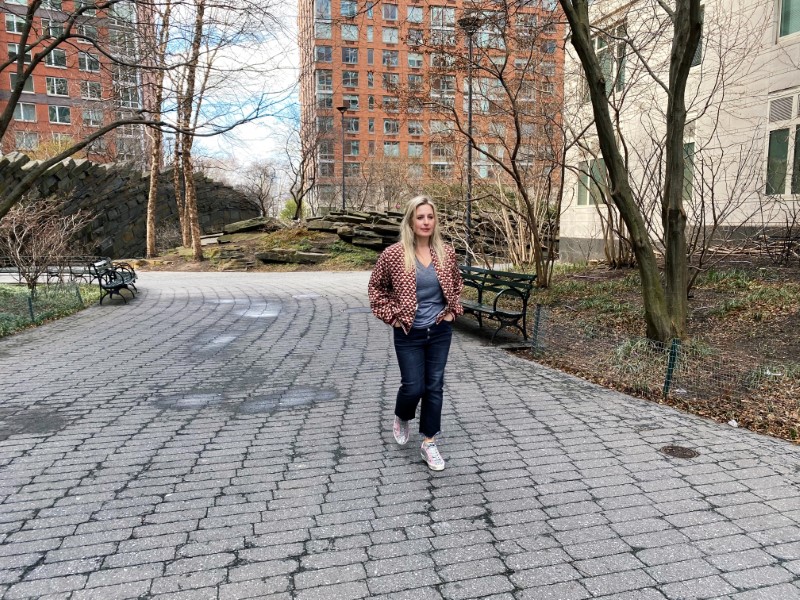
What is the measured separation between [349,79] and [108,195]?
45369mm

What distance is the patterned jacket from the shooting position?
3449 mm

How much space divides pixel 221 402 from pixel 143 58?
8186 millimetres

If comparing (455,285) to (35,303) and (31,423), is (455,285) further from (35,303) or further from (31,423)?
(35,303)

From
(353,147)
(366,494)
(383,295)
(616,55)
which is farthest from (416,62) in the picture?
→ (353,147)

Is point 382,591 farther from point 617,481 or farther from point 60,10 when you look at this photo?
point 60,10

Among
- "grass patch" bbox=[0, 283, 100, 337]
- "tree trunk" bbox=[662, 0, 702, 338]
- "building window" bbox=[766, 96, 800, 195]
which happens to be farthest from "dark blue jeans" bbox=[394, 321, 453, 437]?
"building window" bbox=[766, 96, 800, 195]

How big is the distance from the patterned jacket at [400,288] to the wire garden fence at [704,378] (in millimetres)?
2851

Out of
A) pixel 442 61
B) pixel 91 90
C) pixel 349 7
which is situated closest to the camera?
pixel 349 7

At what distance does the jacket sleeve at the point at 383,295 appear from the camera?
3.49 meters

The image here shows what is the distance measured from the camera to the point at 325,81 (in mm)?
66875

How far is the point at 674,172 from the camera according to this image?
664 centimetres

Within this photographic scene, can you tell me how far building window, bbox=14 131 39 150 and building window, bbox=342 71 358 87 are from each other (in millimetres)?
41856

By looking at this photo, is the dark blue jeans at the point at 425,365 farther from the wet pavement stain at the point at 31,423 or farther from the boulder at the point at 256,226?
the boulder at the point at 256,226

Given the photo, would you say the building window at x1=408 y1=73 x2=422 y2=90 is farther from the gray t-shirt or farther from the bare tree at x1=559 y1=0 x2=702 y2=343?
the gray t-shirt
